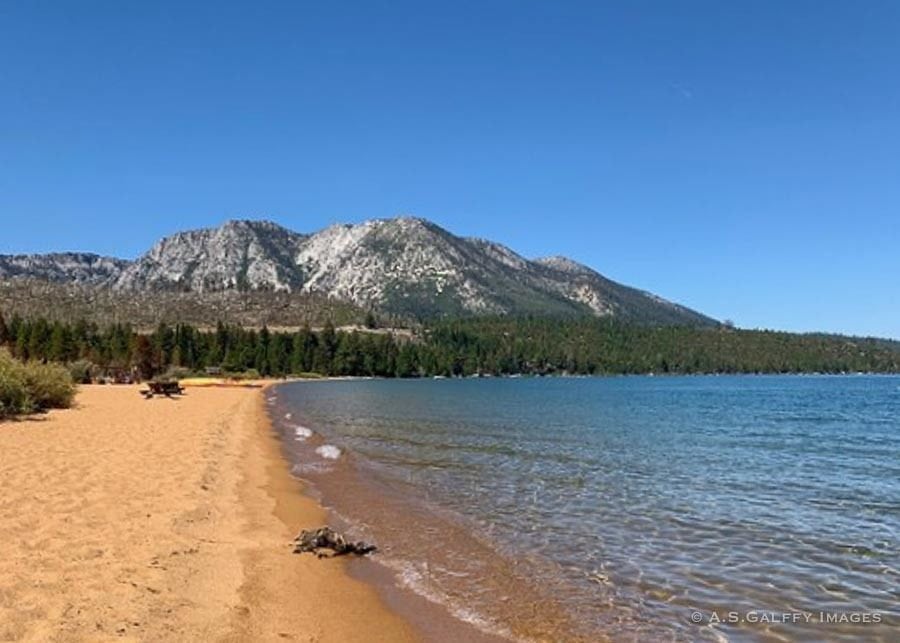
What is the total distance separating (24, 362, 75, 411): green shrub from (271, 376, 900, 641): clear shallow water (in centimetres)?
1405

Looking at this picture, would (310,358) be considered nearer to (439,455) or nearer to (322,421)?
(322,421)

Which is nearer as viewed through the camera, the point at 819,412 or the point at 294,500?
the point at 294,500

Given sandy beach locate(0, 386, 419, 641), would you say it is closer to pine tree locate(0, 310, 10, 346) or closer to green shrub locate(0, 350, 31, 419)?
green shrub locate(0, 350, 31, 419)

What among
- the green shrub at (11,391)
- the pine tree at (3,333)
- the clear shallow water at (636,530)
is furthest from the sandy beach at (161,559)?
the pine tree at (3,333)

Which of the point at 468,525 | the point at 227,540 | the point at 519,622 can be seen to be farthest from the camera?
the point at 468,525

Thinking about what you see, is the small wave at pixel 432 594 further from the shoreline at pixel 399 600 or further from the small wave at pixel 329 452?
the small wave at pixel 329 452

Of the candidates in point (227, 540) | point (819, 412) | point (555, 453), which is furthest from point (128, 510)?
point (819, 412)

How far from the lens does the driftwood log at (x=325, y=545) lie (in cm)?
1254

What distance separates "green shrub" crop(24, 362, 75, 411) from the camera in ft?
118

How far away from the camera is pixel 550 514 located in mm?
16406

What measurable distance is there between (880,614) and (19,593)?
11.0m

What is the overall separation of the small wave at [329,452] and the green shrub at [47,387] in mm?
14830

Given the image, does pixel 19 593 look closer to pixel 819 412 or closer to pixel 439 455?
pixel 439 455

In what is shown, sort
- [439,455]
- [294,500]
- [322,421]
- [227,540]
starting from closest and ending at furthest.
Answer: [227,540], [294,500], [439,455], [322,421]
